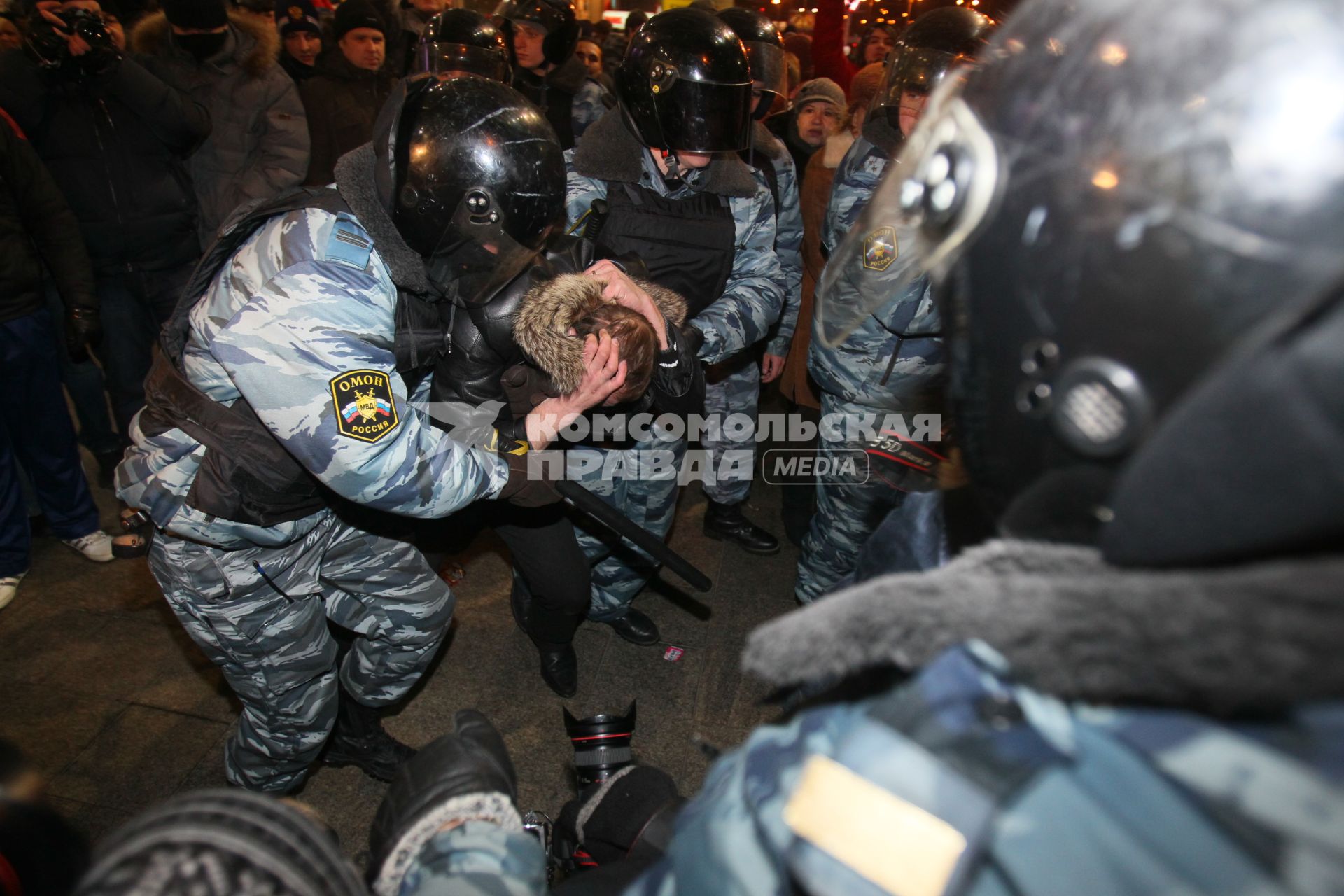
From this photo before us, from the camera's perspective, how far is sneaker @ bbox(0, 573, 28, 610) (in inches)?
108

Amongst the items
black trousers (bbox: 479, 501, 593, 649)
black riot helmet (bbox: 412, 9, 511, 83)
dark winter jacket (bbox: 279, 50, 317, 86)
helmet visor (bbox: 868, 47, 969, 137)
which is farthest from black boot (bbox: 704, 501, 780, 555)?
dark winter jacket (bbox: 279, 50, 317, 86)

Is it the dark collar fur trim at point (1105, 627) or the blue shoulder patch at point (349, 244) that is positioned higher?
the dark collar fur trim at point (1105, 627)

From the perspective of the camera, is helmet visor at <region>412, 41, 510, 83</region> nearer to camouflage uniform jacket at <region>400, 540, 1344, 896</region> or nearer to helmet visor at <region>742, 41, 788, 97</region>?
helmet visor at <region>742, 41, 788, 97</region>

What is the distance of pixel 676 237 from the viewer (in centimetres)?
247

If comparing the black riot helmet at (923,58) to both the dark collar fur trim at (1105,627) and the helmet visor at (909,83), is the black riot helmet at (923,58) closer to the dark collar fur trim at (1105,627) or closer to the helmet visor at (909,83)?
the helmet visor at (909,83)

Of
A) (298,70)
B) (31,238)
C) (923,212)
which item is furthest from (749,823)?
(298,70)

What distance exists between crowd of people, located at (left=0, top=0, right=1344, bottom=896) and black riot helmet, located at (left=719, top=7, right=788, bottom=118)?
0.14ft

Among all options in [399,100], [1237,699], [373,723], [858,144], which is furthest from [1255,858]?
[858,144]

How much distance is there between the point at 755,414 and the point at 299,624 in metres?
2.06

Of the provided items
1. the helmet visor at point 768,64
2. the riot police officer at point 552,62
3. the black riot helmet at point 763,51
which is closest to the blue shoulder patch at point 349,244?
the black riot helmet at point 763,51

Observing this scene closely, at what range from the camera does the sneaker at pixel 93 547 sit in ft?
9.89

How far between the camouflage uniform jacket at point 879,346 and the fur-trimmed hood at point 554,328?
818mm

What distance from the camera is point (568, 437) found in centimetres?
237

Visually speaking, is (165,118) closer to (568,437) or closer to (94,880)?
(568,437)
